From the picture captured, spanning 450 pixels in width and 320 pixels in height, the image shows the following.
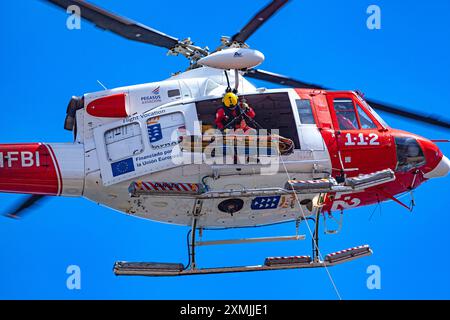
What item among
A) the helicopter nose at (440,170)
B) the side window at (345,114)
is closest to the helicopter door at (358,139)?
the side window at (345,114)

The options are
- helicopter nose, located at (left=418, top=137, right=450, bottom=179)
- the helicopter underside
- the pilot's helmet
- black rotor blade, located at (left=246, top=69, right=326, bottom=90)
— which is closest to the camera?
the helicopter underside

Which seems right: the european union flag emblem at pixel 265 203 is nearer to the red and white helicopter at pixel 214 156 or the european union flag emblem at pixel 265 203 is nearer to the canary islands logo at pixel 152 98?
the red and white helicopter at pixel 214 156

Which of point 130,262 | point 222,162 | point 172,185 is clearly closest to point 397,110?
point 222,162

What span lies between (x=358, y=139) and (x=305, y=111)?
1.01 m

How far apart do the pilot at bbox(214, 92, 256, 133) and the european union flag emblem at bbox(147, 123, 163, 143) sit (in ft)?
3.07

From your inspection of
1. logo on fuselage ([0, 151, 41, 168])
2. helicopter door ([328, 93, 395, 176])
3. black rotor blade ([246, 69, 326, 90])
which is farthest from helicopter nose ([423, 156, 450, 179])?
logo on fuselage ([0, 151, 41, 168])

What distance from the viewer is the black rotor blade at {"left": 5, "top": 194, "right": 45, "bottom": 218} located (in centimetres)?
1394

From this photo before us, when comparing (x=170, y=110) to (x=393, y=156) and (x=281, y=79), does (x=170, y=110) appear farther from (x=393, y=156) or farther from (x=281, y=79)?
(x=393, y=156)

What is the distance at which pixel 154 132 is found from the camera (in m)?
13.4

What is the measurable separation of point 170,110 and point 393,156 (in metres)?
3.87

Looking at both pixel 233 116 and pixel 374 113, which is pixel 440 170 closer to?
pixel 374 113

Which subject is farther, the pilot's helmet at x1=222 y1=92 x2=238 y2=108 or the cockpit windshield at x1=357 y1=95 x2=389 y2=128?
the cockpit windshield at x1=357 y1=95 x2=389 y2=128

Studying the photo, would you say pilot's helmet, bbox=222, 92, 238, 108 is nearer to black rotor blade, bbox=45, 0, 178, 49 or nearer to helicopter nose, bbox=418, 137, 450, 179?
black rotor blade, bbox=45, 0, 178, 49

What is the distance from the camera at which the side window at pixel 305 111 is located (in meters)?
13.7
